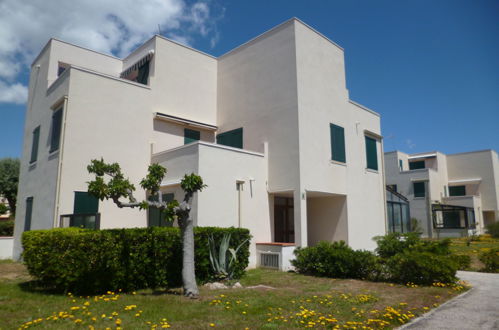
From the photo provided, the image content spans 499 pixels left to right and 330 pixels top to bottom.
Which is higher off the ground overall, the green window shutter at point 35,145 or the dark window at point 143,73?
the dark window at point 143,73

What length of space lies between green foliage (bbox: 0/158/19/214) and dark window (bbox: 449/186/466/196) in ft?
154

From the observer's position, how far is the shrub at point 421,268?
991cm

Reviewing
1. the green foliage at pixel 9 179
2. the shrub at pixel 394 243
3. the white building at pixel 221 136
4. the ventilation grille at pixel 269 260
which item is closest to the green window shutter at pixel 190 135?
the white building at pixel 221 136

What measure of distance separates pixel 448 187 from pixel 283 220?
3652 centimetres

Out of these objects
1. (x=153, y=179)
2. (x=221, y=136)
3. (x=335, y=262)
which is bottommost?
(x=335, y=262)

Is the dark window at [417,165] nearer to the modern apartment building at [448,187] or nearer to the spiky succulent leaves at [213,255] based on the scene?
the modern apartment building at [448,187]

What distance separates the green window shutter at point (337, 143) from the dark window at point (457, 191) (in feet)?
Answer: 113

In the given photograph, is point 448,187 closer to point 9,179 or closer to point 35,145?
point 35,145

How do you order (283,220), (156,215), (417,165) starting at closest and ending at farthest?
(156,215) → (283,220) → (417,165)

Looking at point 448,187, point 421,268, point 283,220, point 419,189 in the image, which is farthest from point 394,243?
point 448,187

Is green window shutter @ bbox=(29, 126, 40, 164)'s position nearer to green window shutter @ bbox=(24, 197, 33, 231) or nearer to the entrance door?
green window shutter @ bbox=(24, 197, 33, 231)

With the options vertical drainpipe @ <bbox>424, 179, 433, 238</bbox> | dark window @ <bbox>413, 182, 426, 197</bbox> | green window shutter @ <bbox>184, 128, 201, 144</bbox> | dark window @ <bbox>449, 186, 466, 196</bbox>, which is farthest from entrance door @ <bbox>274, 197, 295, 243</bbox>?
dark window @ <bbox>449, 186, 466, 196</bbox>

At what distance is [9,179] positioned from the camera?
31.4 m

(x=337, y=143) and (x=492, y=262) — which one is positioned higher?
(x=337, y=143)
